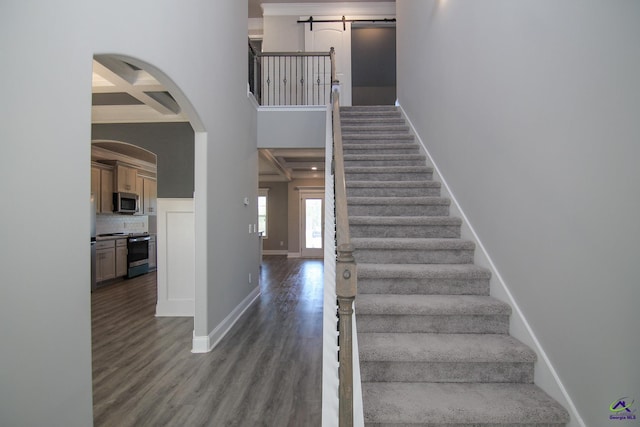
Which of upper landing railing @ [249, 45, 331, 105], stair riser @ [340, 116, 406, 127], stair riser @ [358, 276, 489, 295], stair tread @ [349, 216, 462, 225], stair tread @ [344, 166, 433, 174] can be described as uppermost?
upper landing railing @ [249, 45, 331, 105]

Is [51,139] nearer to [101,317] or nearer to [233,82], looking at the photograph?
[233,82]

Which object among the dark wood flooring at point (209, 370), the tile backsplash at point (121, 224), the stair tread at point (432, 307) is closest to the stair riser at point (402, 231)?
the stair tread at point (432, 307)

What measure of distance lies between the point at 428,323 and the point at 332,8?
7394 mm

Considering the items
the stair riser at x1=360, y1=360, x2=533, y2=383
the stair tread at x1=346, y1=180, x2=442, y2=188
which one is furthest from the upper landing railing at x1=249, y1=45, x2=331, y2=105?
the stair riser at x1=360, y1=360, x2=533, y2=383

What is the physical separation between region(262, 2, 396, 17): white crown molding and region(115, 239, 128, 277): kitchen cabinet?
5.92 metres

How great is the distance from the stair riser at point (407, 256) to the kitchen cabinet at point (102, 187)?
5987mm

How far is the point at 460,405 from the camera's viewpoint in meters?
1.74

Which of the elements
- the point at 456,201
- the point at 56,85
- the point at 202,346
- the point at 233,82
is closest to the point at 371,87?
the point at 233,82

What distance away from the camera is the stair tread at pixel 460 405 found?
1.67 meters

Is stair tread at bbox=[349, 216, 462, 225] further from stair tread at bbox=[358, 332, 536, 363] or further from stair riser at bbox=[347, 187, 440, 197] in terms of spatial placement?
stair tread at bbox=[358, 332, 536, 363]

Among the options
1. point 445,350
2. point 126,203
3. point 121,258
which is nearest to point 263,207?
point 126,203

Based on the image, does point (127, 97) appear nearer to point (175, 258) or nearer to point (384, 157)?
point (175, 258)

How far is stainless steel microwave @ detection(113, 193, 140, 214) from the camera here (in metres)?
7.01

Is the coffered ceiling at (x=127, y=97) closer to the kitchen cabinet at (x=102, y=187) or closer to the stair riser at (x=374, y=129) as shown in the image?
the stair riser at (x=374, y=129)
